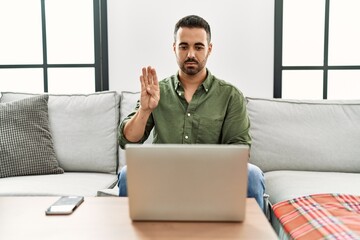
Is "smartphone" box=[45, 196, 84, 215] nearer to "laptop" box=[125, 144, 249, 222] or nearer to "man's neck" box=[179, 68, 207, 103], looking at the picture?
"laptop" box=[125, 144, 249, 222]

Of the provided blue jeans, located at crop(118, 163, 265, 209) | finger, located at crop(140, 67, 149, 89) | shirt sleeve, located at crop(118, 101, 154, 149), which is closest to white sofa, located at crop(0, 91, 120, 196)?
shirt sleeve, located at crop(118, 101, 154, 149)

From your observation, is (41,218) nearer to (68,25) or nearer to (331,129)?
(331,129)

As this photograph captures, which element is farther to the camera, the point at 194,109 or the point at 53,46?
the point at 53,46

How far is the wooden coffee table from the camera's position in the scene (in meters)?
0.79

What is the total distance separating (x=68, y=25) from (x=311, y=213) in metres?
1.92

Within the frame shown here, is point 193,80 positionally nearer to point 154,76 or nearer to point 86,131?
point 154,76

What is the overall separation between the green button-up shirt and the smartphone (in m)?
0.54

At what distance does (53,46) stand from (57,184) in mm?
1170

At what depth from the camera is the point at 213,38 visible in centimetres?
231

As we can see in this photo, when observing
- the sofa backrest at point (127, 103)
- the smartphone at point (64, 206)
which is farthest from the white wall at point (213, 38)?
the smartphone at point (64, 206)

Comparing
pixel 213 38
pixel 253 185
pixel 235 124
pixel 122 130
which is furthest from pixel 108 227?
pixel 213 38

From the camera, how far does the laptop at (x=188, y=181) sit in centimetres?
79

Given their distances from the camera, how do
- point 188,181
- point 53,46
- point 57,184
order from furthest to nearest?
point 53,46
point 57,184
point 188,181

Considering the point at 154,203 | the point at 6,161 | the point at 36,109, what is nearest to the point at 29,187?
the point at 6,161
